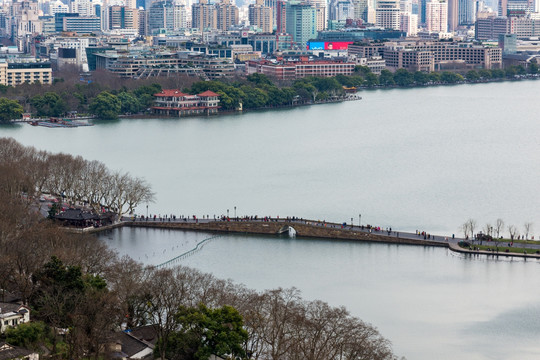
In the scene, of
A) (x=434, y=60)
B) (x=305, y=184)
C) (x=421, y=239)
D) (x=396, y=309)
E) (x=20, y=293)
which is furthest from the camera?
(x=434, y=60)

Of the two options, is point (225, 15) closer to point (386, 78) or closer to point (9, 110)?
point (386, 78)

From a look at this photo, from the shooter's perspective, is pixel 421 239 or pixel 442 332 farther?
pixel 421 239

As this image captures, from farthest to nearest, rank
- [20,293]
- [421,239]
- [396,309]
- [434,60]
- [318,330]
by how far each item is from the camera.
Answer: [434,60] → [421,239] → [396,309] → [20,293] → [318,330]

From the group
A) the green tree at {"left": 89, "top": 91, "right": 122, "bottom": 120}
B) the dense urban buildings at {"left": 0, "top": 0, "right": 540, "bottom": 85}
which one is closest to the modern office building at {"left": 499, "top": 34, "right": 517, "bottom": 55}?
the dense urban buildings at {"left": 0, "top": 0, "right": 540, "bottom": 85}

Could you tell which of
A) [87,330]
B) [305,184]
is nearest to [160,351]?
[87,330]

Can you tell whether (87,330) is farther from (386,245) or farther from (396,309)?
(386,245)

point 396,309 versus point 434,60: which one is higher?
point 434,60
